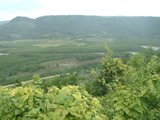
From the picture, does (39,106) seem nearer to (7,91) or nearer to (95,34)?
(7,91)

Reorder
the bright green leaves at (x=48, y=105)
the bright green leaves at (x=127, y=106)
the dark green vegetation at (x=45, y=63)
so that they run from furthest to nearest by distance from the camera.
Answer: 1. the dark green vegetation at (x=45, y=63)
2. the bright green leaves at (x=127, y=106)
3. the bright green leaves at (x=48, y=105)

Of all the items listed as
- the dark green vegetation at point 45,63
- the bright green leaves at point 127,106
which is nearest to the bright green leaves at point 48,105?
the bright green leaves at point 127,106

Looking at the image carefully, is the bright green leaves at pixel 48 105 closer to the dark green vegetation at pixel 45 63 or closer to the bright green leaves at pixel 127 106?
the bright green leaves at pixel 127 106

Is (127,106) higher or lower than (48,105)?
lower

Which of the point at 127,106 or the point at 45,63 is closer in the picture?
the point at 127,106

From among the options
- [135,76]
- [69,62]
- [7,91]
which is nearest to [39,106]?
[7,91]

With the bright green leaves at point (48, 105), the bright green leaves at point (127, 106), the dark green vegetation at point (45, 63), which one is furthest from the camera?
the dark green vegetation at point (45, 63)

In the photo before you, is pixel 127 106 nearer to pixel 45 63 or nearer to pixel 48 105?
pixel 48 105

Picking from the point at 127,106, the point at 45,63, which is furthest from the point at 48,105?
the point at 45,63

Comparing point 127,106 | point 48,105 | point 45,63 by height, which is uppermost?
point 48,105

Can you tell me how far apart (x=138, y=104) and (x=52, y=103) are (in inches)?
115

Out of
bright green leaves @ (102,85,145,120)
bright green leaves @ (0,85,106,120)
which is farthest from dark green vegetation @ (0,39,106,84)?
bright green leaves @ (0,85,106,120)

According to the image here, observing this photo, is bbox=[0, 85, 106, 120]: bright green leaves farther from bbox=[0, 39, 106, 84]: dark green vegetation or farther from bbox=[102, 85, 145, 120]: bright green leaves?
bbox=[0, 39, 106, 84]: dark green vegetation

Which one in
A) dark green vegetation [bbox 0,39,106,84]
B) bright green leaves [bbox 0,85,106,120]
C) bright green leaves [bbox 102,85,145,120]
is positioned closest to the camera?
bright green leaves [bbox 0,85,106,120]
